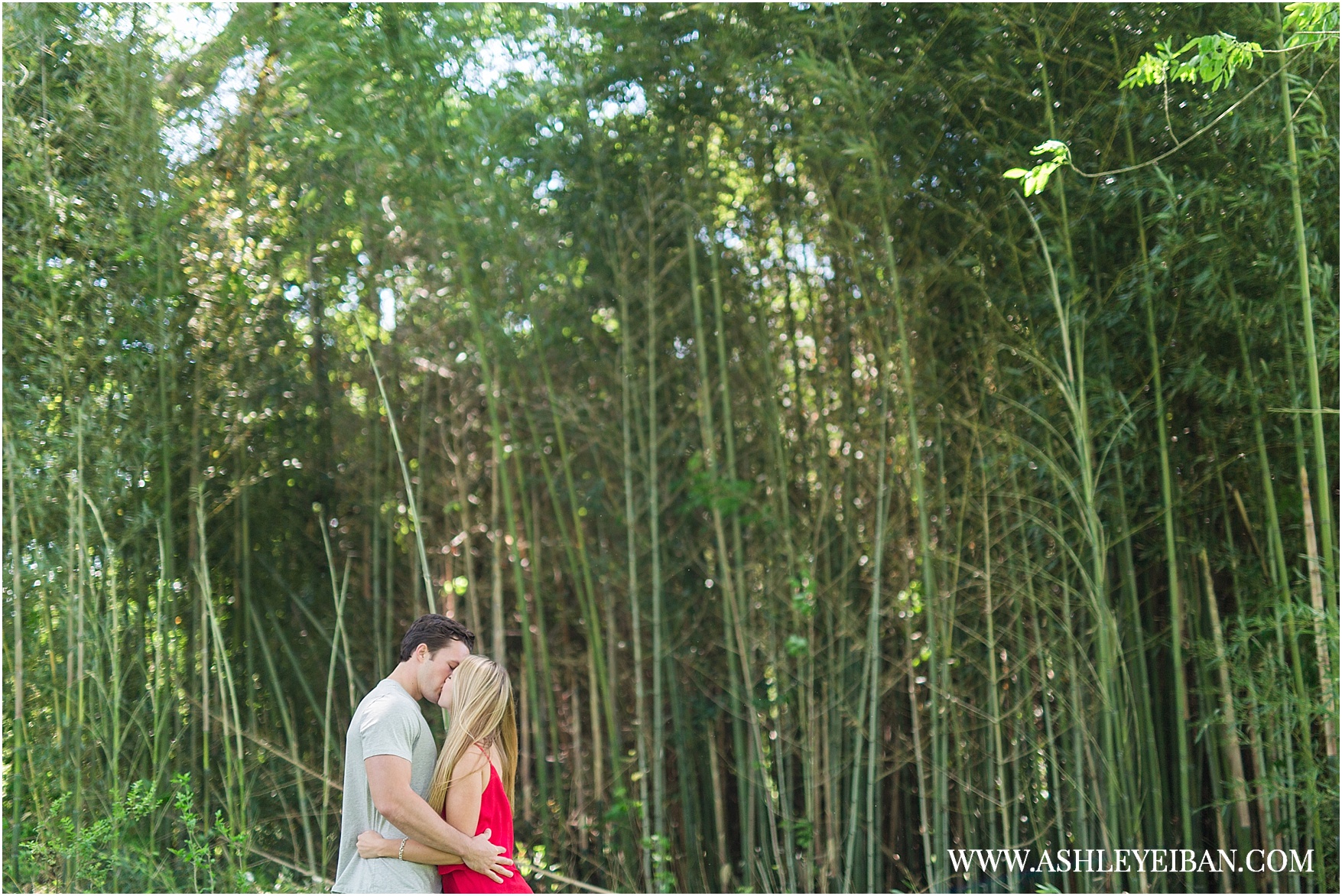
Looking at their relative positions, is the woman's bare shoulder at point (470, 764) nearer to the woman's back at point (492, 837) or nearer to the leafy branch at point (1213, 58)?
the woman's back at point (492, 837)

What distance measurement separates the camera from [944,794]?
123 inches

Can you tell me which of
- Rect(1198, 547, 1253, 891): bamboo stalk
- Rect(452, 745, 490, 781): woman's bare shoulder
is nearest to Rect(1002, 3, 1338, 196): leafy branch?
Rect(1198, 547, 1253, 891): bamboo stalk

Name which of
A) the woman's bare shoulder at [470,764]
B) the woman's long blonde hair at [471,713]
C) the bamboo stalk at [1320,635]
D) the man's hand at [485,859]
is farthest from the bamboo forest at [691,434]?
the man's hand at [485,859]

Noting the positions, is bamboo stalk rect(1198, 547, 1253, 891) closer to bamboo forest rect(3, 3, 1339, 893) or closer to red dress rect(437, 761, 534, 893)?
bamboo forest rect(3, 3, 1339, 893)

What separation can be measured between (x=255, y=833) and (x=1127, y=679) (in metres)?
3.02

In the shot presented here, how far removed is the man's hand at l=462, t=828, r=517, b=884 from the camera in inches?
68.8

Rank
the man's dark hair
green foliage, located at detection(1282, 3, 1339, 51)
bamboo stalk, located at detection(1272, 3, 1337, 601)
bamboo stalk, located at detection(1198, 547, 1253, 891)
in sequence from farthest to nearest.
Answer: bamboo stalk, located at detection(1198, 547, 1253, 891) < bamboo stalk, located at detection(1272, 3, 1337, 601) < green foliage, located at detection(1282, 3, 1339, 51) < the man's dark hair

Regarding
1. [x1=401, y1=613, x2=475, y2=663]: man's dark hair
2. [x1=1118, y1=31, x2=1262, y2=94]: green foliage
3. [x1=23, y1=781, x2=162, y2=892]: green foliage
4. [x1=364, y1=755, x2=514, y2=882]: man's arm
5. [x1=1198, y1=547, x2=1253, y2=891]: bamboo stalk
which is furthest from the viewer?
[x1=23, y1=781, x2=162, y2=892]: green foliage

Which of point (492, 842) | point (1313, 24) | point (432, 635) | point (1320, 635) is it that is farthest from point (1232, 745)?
point (432, 635)

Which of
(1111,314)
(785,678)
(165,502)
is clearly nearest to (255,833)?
(165,502)

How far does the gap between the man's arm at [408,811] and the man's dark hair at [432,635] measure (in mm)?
226

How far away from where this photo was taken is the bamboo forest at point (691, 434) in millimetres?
2932

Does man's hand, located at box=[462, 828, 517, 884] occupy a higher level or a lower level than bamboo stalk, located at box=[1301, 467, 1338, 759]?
lower

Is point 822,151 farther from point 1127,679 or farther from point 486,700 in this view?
point 486,700
